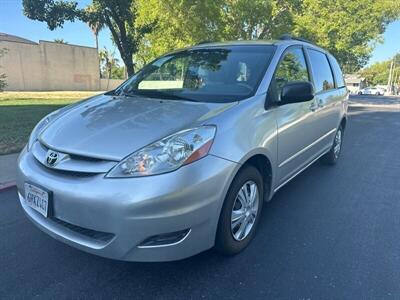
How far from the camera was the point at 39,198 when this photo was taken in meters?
2.41

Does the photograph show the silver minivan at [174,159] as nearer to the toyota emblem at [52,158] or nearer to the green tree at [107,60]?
the toyota emblem at [52,158]

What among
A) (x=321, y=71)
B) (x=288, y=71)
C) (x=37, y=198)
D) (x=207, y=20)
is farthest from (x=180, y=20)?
(x=37, y=198)

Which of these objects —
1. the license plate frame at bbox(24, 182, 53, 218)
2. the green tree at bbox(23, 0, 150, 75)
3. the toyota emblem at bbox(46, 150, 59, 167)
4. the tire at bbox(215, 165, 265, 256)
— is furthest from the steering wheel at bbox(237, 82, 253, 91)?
the green tree at bbox(23, 0, 150, 75)

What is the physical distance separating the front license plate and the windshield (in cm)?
137

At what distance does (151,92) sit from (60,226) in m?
1.62

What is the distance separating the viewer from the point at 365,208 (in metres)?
3.96

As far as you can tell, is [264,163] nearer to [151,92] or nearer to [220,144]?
[220,144]

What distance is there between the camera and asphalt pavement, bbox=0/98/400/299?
7.91 ft

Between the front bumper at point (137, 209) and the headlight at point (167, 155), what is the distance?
48mm

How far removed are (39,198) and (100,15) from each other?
11611mm

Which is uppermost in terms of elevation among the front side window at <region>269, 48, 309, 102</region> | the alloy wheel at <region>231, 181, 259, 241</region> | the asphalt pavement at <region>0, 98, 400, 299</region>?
the front side window at <region>269, 48, 309, 102</region>

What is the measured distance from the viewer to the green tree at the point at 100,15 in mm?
11680

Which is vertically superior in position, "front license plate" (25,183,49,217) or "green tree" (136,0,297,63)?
"green tree" (136,0,297,63)

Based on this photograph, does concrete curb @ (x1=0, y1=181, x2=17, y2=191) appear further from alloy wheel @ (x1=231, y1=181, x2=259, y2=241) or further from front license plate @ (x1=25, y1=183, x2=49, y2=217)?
alloy wheel @ (x1=231, y1=181, x2=259, y2=241)
